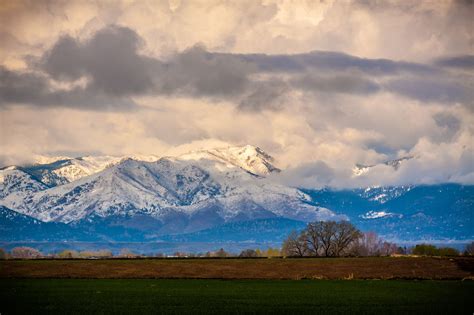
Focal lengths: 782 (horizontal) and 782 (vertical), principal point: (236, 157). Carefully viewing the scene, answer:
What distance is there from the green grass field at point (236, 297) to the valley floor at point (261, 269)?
467 inches

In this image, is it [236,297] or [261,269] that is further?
[261,269]

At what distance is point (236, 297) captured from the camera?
94.9 m

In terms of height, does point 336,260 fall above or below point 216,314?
above

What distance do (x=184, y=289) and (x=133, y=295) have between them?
12.5 metres

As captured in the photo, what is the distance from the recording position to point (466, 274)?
130 meters

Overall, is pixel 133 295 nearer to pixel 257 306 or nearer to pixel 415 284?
pixel 257 306

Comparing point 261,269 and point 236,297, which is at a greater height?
point 261,269

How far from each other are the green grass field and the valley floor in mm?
11871

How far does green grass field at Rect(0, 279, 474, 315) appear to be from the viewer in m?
78.6

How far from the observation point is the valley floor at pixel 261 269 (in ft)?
447

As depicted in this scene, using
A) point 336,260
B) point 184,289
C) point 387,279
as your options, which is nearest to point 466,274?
point 387,279

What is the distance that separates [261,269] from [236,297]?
170ft

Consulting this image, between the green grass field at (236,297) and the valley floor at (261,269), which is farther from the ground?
the valley floor at (261,269)

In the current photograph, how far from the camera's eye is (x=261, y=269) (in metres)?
146
